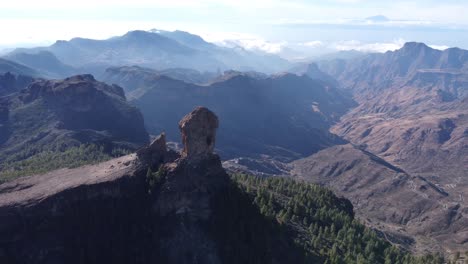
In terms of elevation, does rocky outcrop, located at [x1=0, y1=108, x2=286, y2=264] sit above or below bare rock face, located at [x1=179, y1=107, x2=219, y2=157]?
below

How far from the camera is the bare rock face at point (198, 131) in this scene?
118 m

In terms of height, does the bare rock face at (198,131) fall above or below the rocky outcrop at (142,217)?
above

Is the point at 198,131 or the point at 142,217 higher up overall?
the point at 198,131

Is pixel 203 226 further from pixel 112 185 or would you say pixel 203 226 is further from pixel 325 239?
pixel 325 239

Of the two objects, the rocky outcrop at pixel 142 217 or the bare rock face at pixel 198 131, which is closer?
the rocky outcrop at pixel 142 217

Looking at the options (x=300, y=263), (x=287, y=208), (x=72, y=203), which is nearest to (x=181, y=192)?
(x=72, y=203)

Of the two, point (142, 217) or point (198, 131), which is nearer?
point (142, 217)

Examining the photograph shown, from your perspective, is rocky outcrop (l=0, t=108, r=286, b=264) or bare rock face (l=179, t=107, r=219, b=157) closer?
rocky outcrop (l=0, t=108, r=286, b=264)

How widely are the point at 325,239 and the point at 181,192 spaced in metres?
56.3

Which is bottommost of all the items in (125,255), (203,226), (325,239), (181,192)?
(325,239)

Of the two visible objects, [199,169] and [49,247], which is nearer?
[49,247]

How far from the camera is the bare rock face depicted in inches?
4660

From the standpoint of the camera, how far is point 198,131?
11850cm

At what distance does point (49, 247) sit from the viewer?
109 meters
